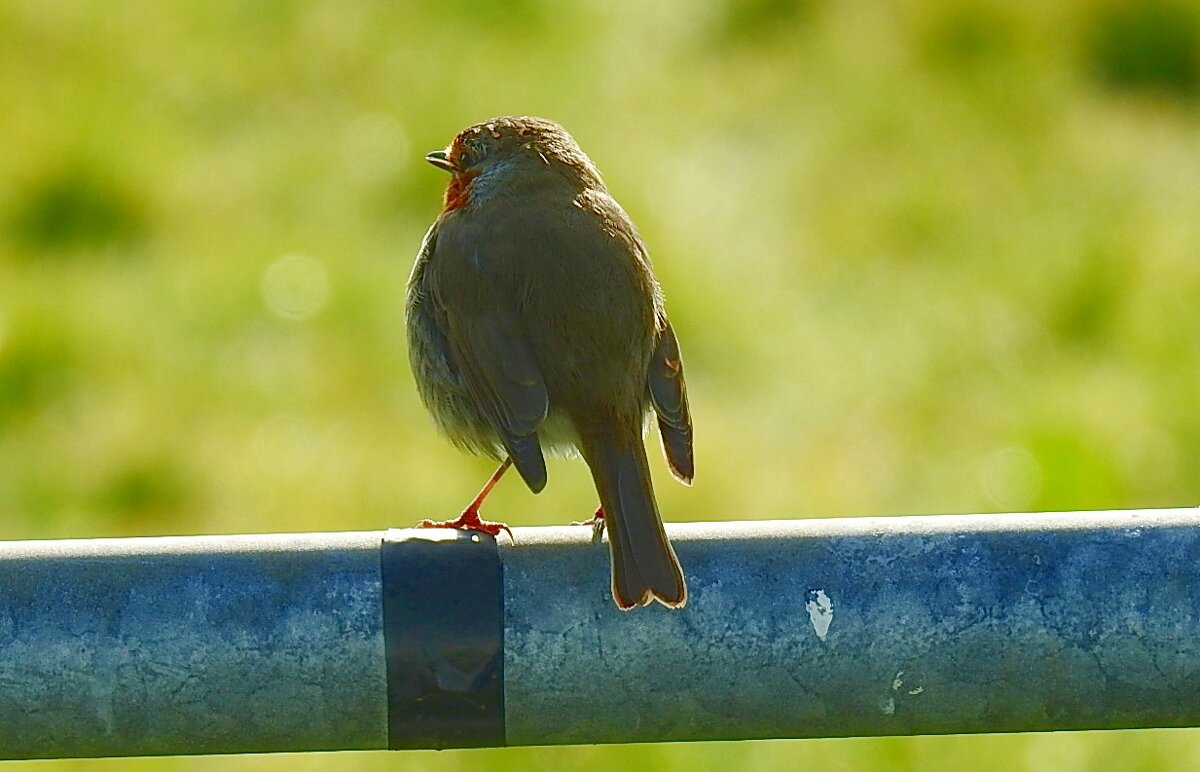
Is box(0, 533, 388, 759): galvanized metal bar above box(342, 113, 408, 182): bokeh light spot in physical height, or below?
below

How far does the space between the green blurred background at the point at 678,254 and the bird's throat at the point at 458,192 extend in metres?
1.36

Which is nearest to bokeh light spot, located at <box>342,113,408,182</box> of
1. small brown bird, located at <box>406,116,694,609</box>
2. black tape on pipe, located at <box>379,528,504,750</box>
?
small brown bird, located at <box>406,116,694,609</box>

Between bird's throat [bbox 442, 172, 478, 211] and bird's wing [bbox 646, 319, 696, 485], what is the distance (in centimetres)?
65

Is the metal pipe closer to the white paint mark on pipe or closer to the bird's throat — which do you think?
the white paint mark on pipe

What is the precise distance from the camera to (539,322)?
12.8ft

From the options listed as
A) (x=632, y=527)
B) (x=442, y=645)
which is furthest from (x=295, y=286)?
(x=442, y=645)

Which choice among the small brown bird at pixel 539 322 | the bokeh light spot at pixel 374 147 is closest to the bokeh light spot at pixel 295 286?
the bokeh light spot at pixel 374 147

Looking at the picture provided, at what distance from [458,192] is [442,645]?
2257 mm

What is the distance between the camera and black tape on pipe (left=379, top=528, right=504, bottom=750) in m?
2.27

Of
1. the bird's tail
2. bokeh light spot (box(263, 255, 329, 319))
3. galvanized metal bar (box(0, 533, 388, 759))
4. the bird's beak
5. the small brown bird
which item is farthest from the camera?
bokeh light spot (box(263, 255, 329, 319))

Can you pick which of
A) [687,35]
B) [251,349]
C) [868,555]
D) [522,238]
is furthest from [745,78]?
[868,555]

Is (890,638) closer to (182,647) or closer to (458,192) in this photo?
(182,647)

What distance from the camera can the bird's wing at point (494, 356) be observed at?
12.4 feet

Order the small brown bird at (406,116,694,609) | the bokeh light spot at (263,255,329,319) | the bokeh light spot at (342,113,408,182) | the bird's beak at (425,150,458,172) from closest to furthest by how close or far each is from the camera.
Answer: the small brown bird at (406,116,694,609)
the bird's beak at (425,150,458,172)
the bokeh light spot at (263,255,329,319)
the bokeh light spot at (342,113,408,182)
